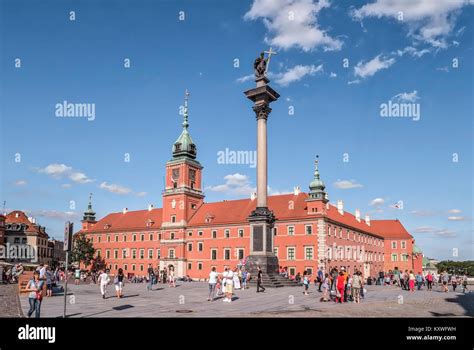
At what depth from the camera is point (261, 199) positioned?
31.1m

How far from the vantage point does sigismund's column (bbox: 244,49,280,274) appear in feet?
99.1

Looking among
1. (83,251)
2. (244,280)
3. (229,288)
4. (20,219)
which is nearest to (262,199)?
(244,280)

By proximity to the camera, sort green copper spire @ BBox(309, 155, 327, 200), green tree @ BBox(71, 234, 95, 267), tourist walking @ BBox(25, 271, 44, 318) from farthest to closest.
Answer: green tree @ BBox(71, 234, 95, 267) < green copper spire @ BBox(309, 155, 327, 200) < tourist walking @ BBox(25, 271, 44, 318)

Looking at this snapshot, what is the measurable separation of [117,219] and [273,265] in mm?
66353

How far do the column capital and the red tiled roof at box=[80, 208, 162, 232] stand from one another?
50.1 meters

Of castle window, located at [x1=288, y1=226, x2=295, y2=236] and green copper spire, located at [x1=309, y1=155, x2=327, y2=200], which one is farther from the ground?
green copper spire, located at [x1=309, y1=155, x2=327, y2=200]

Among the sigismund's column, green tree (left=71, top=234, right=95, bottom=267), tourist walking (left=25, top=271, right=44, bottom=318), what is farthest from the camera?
green tree (left=71, top=234, right=95, bottom=267)

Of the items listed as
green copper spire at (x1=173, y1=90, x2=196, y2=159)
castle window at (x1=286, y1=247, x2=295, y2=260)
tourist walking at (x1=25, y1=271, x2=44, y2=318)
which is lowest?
castle window at (x1=286, y1=247, x2=295, y2=260)

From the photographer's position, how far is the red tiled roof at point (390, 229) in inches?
3482

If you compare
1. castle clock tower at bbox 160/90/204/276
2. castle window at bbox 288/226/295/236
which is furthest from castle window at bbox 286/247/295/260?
castle clock tower at bbox 160/90/204/276

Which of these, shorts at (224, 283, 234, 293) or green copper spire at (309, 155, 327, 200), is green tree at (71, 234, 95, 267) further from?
shorts at (224, 283, 234, 293)

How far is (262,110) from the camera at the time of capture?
32.1 meters
